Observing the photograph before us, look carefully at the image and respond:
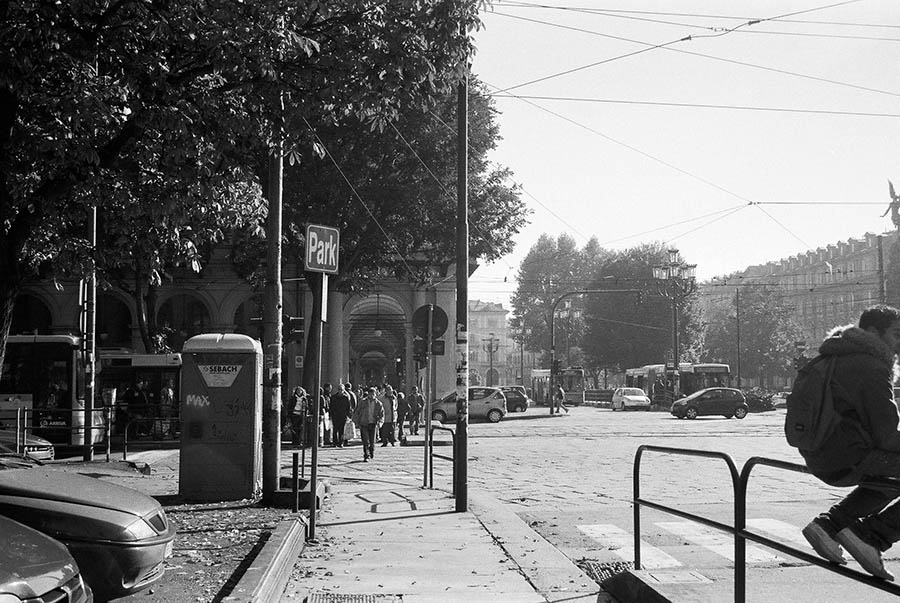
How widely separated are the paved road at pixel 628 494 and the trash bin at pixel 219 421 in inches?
143

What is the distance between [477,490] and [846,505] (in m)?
10.7

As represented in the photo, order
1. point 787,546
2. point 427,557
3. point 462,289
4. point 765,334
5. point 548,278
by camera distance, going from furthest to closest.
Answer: point 548,278
point 765,334
point 462,289
point 427,557
point 787,546

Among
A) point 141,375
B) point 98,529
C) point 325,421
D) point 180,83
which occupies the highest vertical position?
point 180,83

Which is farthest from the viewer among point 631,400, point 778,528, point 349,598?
point 631,400

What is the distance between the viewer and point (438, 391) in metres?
45.8

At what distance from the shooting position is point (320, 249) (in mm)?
10383

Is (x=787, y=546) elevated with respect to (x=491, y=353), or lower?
lower

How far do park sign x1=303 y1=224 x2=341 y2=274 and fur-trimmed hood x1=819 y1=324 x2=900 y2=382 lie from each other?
6007mm

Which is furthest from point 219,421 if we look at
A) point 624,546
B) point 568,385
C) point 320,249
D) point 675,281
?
point 568,385

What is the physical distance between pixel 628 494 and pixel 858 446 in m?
10.0

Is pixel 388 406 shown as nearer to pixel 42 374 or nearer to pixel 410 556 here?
pixel 42 374

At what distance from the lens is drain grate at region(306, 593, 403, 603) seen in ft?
23.9

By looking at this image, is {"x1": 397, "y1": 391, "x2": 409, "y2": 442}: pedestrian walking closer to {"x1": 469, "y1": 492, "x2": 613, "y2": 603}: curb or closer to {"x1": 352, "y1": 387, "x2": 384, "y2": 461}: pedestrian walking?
{"x1": 352, "y1": 387, "x2": 384, "y2": 461}: pedestrian walking

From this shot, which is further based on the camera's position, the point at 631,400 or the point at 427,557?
the point at 631,400
